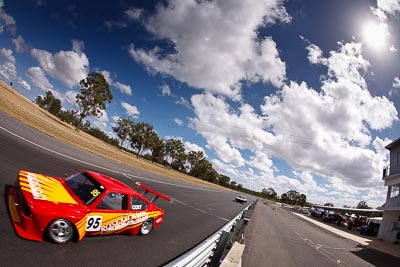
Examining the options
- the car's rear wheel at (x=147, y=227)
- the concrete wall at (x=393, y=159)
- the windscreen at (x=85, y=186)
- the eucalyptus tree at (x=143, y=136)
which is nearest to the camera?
the windscreen at (x=85, y=186)

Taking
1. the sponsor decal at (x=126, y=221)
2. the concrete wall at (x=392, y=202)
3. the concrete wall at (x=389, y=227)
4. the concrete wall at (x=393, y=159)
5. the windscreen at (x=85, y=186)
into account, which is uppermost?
the concrete wall at (x=393, y=159)

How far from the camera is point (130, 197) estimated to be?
7184 millimetres

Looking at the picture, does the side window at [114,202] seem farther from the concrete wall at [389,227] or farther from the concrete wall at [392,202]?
the concrete wall at [389,227]

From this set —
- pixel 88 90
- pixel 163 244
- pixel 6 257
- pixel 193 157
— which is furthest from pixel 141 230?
pixel 193 157

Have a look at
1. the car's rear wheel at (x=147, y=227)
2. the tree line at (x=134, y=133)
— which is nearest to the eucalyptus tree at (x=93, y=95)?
the tree line at (x=134, y=133)

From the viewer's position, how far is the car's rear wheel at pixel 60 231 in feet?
→ 17.4

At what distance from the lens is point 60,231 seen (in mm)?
5480

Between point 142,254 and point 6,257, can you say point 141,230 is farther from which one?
point 6,257

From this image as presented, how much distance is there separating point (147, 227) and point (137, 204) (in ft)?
3.71

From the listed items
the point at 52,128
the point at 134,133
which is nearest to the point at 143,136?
the point at 134,133

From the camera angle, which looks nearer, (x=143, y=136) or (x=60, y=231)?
(x=60, y=231)

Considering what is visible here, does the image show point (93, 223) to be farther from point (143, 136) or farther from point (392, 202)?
point (143, 136)

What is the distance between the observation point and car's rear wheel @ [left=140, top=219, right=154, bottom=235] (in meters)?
8.03

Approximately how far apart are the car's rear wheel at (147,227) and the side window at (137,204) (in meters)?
0.54
